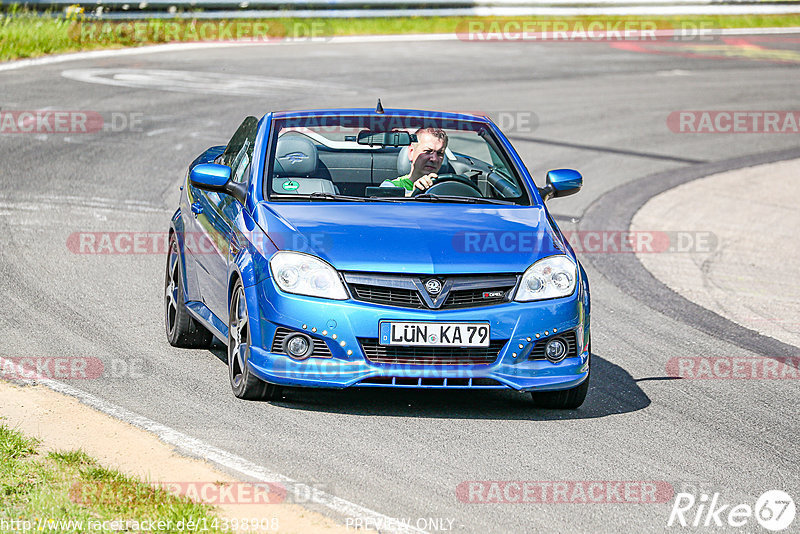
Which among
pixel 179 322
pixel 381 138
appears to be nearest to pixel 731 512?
pixel 381 138

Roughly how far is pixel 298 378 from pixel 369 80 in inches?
656

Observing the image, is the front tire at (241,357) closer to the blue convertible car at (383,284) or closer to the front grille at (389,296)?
the blue convertible car at (383,284)

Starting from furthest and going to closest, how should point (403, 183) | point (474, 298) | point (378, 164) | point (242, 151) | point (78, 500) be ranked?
point (378, 164) → point (242, 151) → point (403, 183) → point (474, 298) → point (78, 500)

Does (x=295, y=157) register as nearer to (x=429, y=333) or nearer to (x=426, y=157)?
(x=426, y=157)

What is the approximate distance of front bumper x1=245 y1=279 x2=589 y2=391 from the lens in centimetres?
674

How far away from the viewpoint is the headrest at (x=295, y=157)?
798cm

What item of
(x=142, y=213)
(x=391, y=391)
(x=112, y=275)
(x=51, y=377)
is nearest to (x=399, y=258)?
(x=391, y=391)

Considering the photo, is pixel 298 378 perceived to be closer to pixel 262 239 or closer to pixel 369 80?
pixel 262 239

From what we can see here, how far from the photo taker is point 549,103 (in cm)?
2216

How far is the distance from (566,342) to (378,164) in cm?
211

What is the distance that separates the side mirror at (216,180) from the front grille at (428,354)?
1461 mm

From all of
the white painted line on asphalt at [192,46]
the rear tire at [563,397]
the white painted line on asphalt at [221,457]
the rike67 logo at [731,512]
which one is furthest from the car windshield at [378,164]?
the white painted line on asphalt at [192,46]

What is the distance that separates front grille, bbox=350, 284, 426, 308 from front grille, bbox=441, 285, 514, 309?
0.16 meters

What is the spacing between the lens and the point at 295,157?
8094mm
